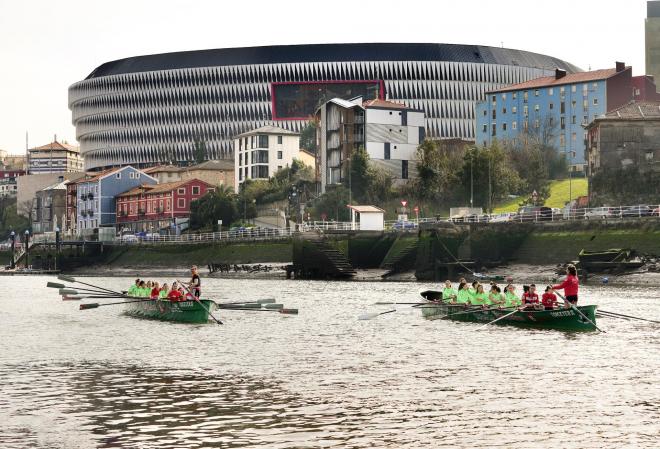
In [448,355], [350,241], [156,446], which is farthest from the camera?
[350,241]

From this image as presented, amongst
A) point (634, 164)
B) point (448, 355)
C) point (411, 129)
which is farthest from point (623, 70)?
point (448, 355)

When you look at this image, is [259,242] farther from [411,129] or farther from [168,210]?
[168,210]

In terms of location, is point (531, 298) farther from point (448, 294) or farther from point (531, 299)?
point (448, 294)

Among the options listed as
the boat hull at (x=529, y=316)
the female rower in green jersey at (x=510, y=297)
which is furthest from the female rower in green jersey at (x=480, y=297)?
the female rower in green jersey at (x=510, y=297)

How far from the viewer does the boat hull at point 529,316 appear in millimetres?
51469

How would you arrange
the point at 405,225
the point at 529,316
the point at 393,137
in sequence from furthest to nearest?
the point at 393,137
the point at 405,225
the point at 529,316

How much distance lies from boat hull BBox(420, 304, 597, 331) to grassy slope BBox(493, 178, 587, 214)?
95.3 meters

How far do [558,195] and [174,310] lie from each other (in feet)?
375

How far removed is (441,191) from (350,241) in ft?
126

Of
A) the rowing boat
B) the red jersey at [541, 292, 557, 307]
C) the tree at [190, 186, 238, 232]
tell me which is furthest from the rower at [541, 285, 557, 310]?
the tree at [190, 186, 238, 232]

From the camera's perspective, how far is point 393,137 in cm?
17388

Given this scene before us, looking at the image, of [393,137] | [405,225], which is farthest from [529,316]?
[393,137]

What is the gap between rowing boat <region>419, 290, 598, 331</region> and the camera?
169 feet

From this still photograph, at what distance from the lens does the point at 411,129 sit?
17525cm
